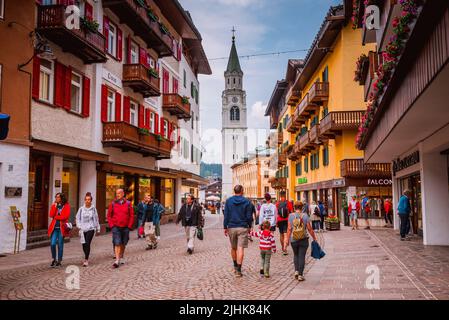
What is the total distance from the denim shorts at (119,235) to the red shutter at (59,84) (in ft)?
26.9

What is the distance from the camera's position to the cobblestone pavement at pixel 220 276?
7.73 m

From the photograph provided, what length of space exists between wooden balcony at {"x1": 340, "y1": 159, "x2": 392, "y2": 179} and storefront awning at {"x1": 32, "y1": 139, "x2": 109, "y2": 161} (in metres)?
16.4

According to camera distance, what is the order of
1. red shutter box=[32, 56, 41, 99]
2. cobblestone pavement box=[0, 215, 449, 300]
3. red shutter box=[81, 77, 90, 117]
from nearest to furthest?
cobblestone pavement box=[0, 215, 449, 300] < red shutter box=[32, 56, 41, 99] < red shutter box=[81, 77, 90, 117]

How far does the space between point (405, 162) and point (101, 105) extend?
1387cm

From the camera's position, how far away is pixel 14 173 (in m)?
14.6

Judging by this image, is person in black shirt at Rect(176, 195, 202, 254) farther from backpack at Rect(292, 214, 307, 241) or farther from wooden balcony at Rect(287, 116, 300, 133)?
wooden balcony at Rect(287, 116, 300, 133)

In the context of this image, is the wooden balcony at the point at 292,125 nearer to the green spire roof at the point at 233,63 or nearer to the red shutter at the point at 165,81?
the red shutter at the point at 165,81

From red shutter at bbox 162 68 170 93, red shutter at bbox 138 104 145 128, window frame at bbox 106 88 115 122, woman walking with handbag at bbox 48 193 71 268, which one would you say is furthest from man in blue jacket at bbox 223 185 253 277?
red shutter at bbox 162 68 170 93

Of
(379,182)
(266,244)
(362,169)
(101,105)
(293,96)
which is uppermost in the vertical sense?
(293,96)

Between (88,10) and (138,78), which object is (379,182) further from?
(88,10)

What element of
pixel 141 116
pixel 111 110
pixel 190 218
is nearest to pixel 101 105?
pixel 111 110

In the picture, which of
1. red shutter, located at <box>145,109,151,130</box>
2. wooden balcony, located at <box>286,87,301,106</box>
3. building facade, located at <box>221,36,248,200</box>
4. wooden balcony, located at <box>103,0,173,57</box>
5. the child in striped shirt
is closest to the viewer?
the child in striped shirt

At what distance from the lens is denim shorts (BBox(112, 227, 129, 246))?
441 inches

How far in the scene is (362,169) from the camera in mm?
29484
